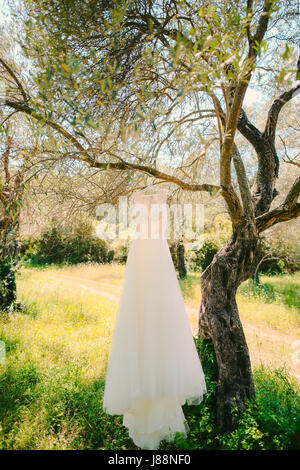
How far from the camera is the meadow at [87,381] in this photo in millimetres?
2967

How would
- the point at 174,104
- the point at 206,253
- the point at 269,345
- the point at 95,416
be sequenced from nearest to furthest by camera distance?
the point at 174,104 < the point at 95,416 < the point at 269,345 < the point at 206,253

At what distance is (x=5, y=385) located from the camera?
3.81 m

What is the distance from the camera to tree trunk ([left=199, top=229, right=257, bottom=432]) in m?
3.11

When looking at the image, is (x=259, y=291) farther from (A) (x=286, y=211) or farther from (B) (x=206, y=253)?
(A) (x=286, y=211)

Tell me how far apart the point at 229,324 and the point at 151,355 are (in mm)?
1185

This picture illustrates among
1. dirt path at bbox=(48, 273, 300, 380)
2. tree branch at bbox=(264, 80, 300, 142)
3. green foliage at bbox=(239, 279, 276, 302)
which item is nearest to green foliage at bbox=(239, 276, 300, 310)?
green foliage at bbox=(239, 279, 276, 302)

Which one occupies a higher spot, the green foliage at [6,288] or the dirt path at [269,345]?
the green foliage at [6,288]

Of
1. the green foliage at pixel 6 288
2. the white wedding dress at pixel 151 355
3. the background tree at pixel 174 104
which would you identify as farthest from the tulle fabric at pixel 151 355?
the green foliage at pixel 6 288

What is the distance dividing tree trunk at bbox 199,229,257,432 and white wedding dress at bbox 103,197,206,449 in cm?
54

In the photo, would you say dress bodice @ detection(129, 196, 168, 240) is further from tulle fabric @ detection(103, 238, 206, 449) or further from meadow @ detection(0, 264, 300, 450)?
meadow @ detection(0, 264, 300, 450)

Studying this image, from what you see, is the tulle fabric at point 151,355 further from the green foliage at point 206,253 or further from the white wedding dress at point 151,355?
the green foliage at point 206,253

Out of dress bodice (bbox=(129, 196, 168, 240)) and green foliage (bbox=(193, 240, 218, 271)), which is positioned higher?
dress bodice (bbox=(129, 196, 168, 240))

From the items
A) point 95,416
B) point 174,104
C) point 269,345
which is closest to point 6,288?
point 95,416

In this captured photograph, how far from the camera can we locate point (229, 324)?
130 inches
